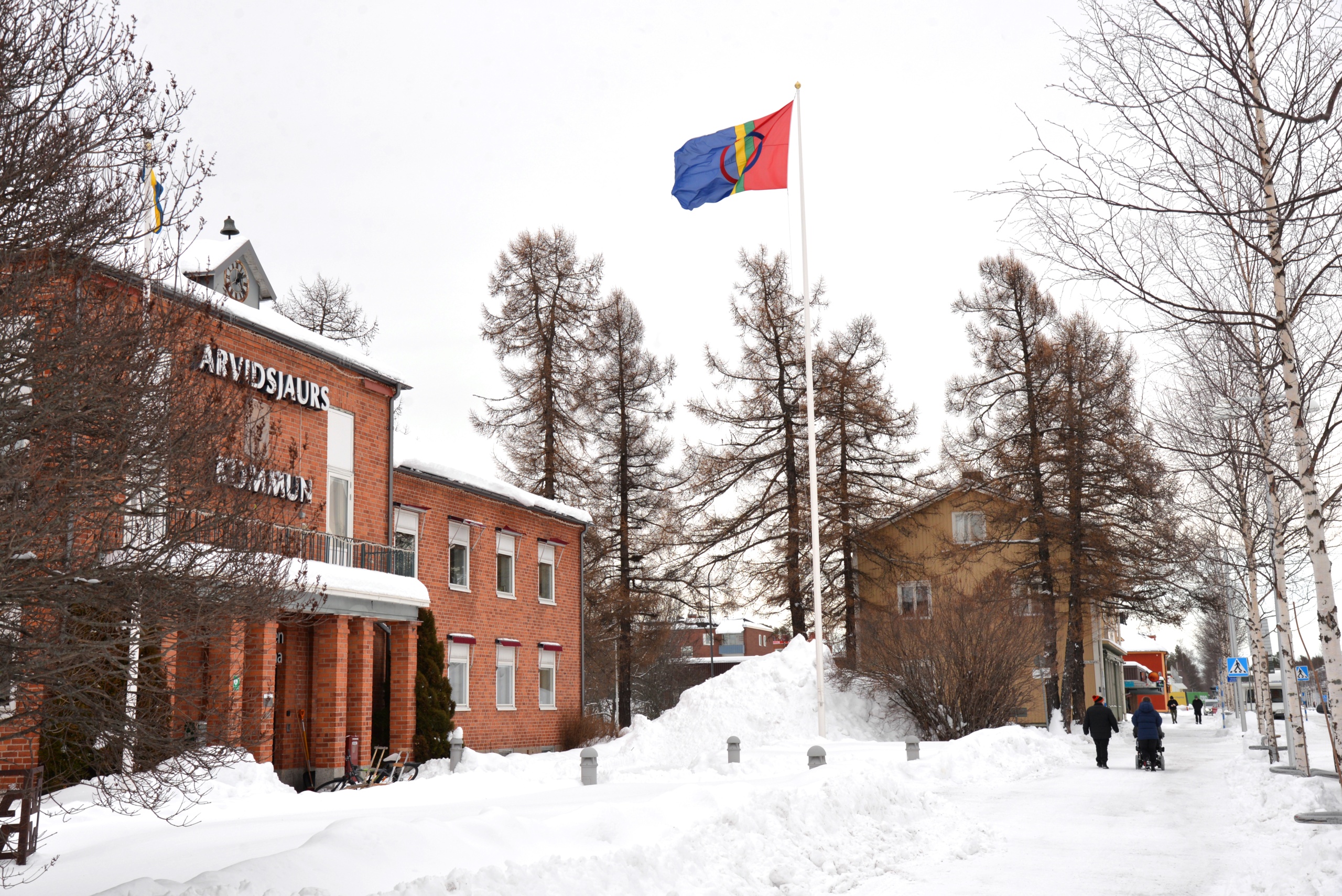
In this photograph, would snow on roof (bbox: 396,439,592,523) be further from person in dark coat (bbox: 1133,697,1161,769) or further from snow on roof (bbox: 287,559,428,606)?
person in dark coat (bbox: 1133,697,1161,769)

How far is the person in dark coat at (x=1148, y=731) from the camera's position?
75.6ft

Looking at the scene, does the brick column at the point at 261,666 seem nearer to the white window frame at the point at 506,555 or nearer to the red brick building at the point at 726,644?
the white window frame at the point at 506,555

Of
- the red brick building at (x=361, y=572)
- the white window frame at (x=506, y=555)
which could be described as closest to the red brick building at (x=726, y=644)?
the white window frame at (x=506, y=555)

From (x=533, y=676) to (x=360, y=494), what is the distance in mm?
10547

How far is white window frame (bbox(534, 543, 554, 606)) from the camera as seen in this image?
105 feet

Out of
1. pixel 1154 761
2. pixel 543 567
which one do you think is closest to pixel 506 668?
pixel 543 567

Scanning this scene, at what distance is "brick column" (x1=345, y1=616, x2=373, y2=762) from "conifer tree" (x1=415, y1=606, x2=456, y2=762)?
1.76 meters

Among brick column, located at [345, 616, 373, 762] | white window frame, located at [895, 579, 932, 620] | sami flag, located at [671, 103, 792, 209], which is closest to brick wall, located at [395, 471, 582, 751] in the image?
brick column, located at [345, 616, 373, 762]

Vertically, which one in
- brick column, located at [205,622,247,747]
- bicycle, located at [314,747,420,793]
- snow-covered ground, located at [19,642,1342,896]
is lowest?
bicycle, located at [314,747,420,793]

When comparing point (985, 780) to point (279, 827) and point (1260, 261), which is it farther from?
point (279, 827)

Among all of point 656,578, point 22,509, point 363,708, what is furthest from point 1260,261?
point 656,578

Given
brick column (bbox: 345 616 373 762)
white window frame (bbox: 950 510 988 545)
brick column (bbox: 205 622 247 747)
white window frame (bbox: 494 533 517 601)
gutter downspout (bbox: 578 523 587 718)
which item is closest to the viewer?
brick column (bbox: 205 622 247 747)

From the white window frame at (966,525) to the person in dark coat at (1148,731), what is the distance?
18.1 m

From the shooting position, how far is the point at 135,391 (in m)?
7.29
